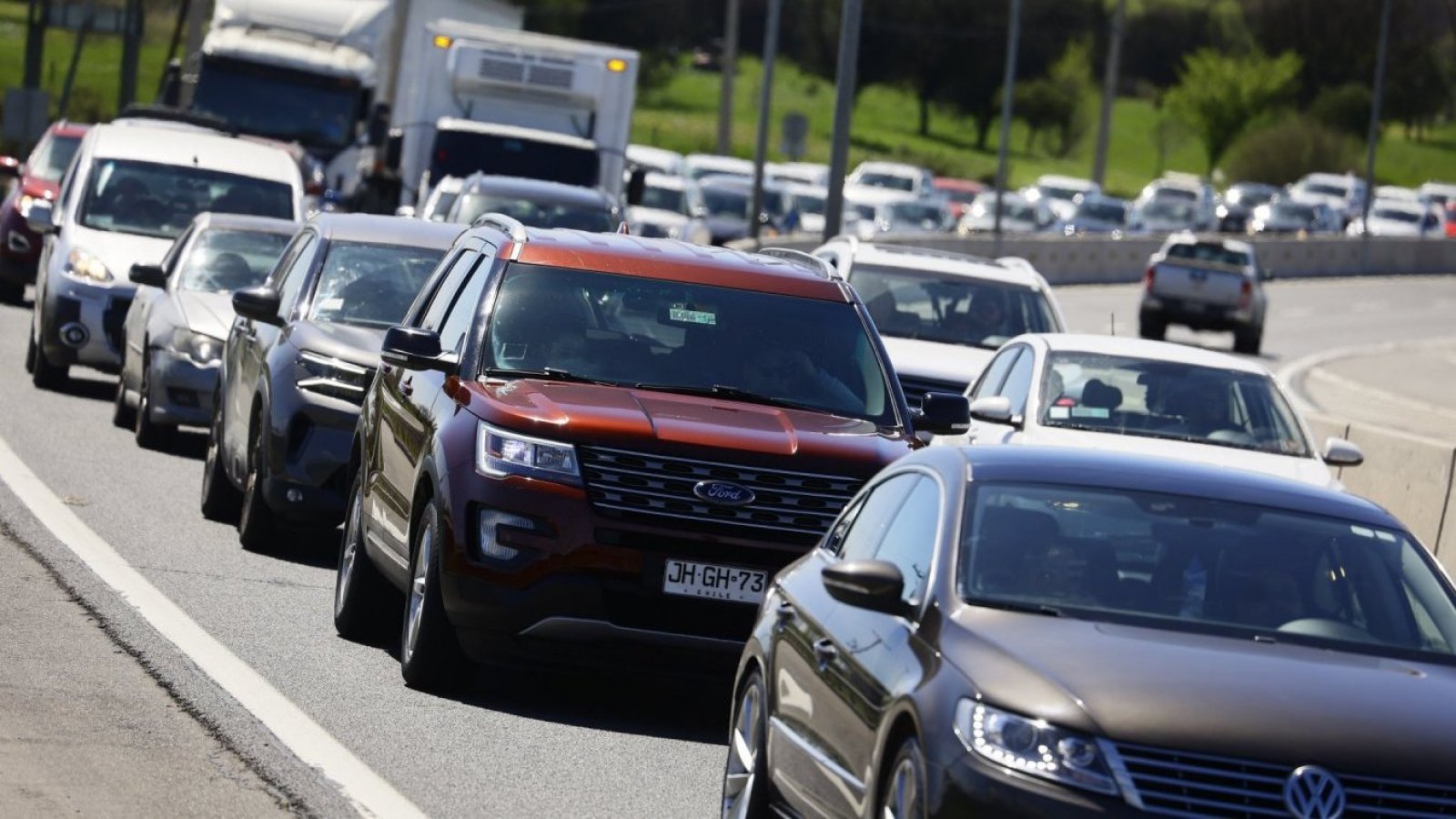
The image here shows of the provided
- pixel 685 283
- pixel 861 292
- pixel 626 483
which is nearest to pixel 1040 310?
pixel 861 292

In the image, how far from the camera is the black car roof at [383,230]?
589 inches

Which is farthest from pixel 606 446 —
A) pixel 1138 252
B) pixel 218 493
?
Result: pixel 1138 252

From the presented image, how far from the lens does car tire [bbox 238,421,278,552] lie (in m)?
13.5

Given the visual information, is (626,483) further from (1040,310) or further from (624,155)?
(624,155)

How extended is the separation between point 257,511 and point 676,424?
4314 mm

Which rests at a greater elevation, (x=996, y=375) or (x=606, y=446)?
(x=606, y=446)

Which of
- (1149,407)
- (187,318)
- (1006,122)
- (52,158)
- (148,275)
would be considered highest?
(1149,407)

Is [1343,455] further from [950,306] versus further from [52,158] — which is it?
[52,158]

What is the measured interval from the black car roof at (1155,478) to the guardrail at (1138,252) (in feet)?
112

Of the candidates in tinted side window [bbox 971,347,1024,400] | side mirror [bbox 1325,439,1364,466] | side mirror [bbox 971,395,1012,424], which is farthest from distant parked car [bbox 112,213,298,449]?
side mirror [bbox 1325,439,1364,466]

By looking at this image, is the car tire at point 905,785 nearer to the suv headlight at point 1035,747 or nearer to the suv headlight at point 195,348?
the suv headlight at point 1035,747

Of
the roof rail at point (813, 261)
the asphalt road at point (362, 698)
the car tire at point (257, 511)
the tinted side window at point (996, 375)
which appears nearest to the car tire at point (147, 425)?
the asphalt road at point (362, 698)

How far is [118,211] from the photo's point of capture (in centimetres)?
2222

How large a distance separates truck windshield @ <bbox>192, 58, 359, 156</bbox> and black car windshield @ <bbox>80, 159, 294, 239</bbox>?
465 inches
